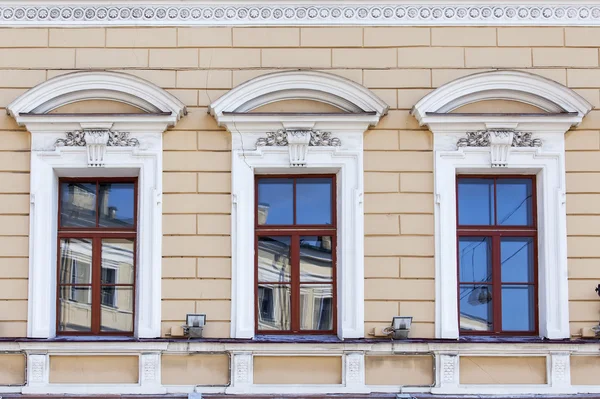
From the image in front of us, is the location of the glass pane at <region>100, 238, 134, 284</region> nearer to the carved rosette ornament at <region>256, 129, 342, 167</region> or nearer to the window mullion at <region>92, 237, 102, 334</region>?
the window mullion at <region>92, 237, 102, 334</region>

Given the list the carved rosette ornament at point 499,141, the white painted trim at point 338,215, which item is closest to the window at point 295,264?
the white painted trim at point 338,215

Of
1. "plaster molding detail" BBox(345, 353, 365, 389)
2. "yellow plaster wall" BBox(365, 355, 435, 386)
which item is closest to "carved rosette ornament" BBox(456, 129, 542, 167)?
"yellow plaster wall" BBox(365, 355, 435, 386)

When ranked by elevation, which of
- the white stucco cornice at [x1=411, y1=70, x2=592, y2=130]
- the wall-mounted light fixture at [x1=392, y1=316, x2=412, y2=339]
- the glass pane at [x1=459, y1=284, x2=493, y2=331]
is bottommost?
the wall-mounted light fixture at [x1=392, y1=316, x2=412, y2=339]

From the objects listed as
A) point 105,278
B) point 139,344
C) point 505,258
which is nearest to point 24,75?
point 105,278

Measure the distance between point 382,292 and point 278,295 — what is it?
1.12 meters

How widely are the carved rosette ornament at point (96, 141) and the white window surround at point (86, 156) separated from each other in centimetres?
3

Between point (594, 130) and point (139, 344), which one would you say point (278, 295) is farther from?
point (594, 130)

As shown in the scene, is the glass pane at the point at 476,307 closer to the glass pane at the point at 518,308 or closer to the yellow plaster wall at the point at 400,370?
the glass pane at the point at 518,308

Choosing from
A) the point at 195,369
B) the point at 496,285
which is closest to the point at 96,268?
the point at 195,369

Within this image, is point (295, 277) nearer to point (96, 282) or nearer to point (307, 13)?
point (96, 282)

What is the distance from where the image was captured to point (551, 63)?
10641 mm

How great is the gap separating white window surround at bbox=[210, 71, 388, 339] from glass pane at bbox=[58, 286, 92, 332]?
1.61 metres

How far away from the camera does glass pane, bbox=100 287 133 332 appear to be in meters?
10.5

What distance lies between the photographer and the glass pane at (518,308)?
10562 millimetres
